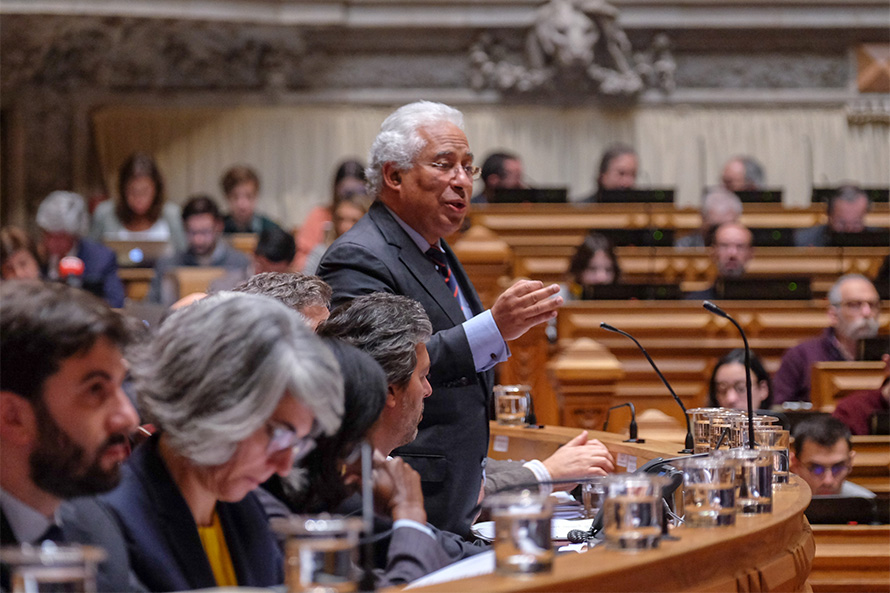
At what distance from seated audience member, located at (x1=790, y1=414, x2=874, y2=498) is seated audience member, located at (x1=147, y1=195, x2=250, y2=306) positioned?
2982mm

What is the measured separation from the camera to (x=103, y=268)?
571 centimetres

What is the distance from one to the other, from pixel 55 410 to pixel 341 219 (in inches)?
158

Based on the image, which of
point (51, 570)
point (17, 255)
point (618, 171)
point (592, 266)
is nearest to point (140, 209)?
point (17, 255)

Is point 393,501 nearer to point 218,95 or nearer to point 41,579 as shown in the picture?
point 41,579

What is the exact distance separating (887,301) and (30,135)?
20.4 feet

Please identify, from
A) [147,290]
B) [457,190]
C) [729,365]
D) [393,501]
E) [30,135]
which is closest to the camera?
[393,501]

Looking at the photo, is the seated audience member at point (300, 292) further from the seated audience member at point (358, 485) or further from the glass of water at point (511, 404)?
the glass of water at point (511, 404)

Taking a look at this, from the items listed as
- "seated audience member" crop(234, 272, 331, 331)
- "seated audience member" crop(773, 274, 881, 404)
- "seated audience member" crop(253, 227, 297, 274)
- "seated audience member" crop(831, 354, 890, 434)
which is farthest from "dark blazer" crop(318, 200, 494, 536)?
"seated audience member" crop(773, 274, 881, 404)

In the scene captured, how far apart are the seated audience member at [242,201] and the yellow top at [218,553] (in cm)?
532

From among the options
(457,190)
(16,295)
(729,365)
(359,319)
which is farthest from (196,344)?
(729,365)

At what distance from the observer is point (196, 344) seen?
144cm

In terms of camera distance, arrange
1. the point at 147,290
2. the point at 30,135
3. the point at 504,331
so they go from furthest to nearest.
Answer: the point at 30,135
the point at 147,290
the point at 504,331

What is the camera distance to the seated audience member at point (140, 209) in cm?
637

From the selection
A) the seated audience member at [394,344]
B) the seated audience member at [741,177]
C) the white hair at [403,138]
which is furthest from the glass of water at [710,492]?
the seated audience member at [741,177]
